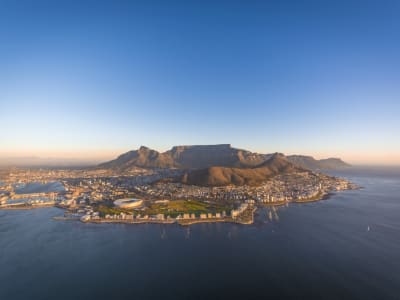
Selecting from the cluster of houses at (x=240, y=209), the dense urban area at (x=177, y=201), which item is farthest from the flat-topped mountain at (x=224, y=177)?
the cluster of houses at (x=240, y=209)

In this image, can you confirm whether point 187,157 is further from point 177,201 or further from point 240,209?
point 240,209

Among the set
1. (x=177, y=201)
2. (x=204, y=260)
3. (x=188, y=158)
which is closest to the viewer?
(x=204, y=260)

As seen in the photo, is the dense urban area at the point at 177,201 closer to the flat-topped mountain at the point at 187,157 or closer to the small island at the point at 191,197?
the small island at the point at 191,197

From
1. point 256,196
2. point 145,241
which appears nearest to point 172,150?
point 256,196

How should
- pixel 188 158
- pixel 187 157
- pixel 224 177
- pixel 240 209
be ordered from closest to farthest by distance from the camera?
pixel 240 209
pixel 224 177
pixel 188 158
pixel 187 157

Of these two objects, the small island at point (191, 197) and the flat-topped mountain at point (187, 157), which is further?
the flat-topped mountain at point (187, 157)

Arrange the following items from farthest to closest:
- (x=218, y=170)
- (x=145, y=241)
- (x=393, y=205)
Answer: (x=218, y=170) < (x=393, y=205) < (x=145, y=241)

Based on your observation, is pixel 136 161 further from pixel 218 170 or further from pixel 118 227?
pixel 118 227

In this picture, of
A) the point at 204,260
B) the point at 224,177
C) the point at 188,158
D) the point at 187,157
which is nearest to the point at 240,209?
the point at 204,260

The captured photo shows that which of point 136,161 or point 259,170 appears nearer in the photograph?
point 259,170
